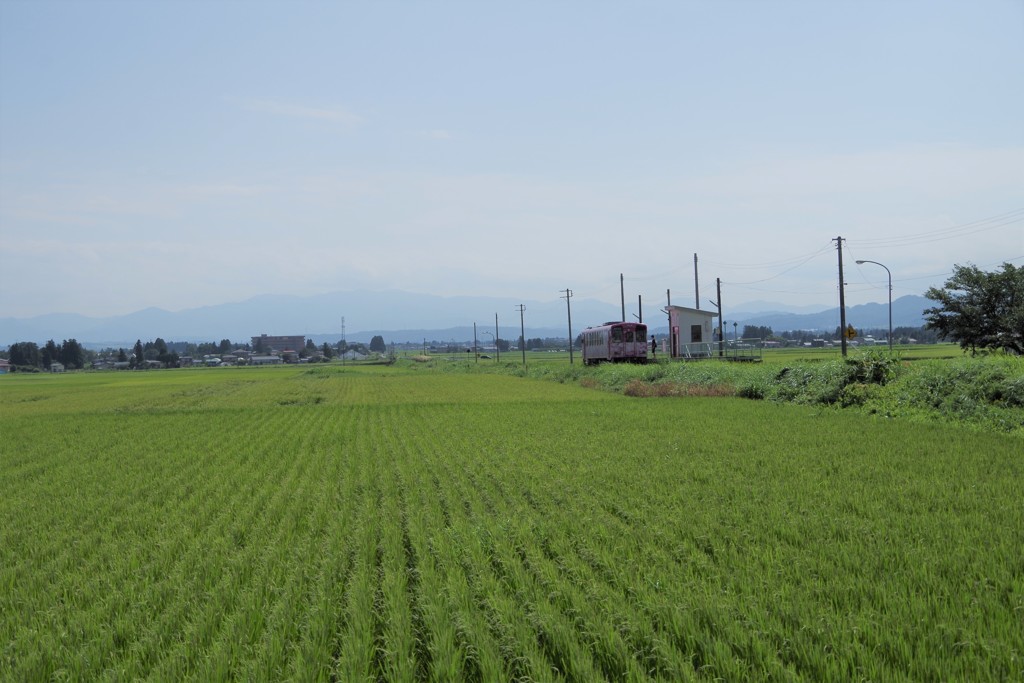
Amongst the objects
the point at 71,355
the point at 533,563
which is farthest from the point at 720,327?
the point at 71,355

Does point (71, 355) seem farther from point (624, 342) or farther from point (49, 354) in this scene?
point (624, 342)

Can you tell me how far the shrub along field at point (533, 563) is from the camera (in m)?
4.24

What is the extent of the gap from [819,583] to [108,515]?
26.3 ft

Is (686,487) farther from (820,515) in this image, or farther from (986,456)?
(986,456)

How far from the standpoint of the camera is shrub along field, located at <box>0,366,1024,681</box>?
4.24m

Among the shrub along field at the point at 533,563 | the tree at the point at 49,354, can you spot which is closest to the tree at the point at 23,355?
the tree at the point at 49,354

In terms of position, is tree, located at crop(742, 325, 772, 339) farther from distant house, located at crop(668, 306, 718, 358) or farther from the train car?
the train car

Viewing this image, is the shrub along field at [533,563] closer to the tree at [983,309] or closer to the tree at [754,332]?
the tree at [983,309]

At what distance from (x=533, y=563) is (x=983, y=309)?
28.9 meters

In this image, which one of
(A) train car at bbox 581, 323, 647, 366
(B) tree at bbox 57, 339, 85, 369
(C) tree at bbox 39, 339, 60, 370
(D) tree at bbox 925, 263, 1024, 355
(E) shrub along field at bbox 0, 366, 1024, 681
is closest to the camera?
(E) shrub along field at bbox 0, 366, 1024, 681

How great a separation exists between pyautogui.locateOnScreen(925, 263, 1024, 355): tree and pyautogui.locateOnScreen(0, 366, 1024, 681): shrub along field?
17797mm

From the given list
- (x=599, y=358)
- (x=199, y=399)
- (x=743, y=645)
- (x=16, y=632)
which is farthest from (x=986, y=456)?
(x=599, y=358)

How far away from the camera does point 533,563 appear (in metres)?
5.90

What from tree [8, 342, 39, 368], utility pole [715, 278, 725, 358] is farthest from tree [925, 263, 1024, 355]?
tree [8, 342, 39, 368]
